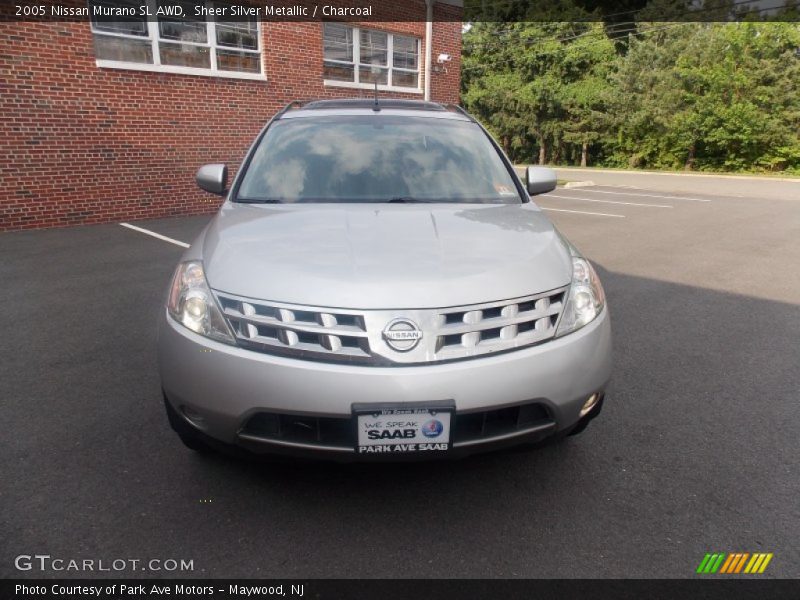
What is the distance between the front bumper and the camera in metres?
1.92

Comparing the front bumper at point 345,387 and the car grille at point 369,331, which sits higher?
the car grille at point 369,331

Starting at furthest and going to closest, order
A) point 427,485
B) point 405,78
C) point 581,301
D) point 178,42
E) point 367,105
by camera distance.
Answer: point 405,78 → point 178,42 → point 367,105 → point 427,485 → point 581,301

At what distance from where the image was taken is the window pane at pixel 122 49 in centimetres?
917

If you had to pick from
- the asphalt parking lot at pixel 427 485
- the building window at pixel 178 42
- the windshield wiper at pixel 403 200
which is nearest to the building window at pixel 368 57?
the building window at pixel 178 42

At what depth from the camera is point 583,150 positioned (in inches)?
1328

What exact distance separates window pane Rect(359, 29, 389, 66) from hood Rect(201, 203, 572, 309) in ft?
36.6

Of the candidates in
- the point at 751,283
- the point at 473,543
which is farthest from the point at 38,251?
the point at 751,283

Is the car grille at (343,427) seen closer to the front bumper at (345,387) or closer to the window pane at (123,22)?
the front bumper at (345,387)

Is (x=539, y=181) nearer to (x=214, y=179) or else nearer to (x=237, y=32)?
(x=214, y=179)

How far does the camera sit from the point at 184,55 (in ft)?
33.3

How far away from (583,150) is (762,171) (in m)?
9.68

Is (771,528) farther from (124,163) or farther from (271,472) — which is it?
(124,163)

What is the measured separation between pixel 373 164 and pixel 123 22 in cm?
844
